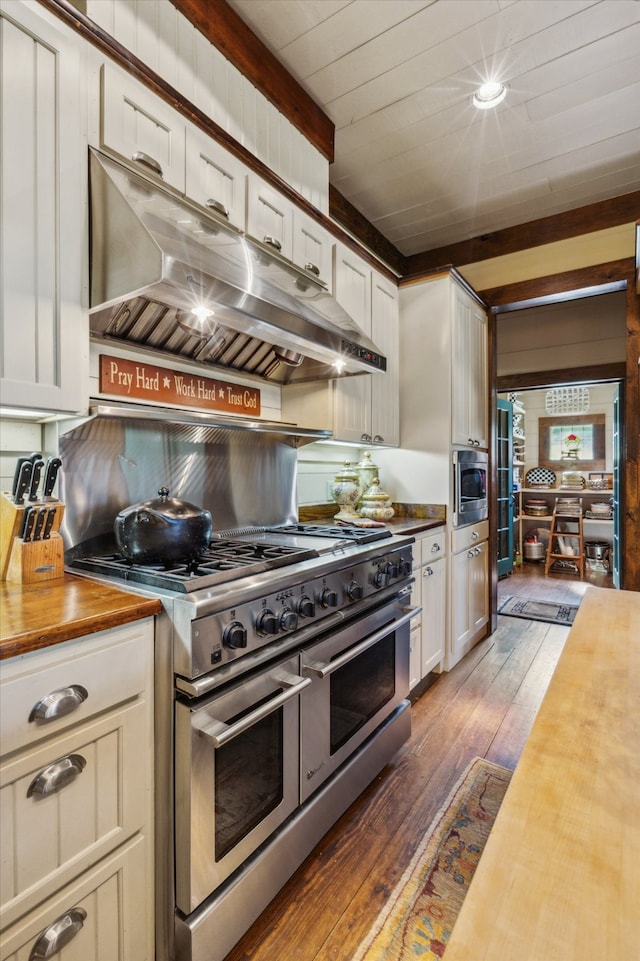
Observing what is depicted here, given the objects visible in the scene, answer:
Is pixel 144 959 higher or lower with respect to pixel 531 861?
lower

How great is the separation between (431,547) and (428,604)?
33 centimetres

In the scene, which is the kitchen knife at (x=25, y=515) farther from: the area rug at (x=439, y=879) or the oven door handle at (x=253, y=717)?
the area rug at (x=439, y=879)

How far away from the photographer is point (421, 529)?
2.58 m

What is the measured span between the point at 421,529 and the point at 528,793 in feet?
6.41

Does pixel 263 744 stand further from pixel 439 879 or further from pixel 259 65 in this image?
pixel 259 65

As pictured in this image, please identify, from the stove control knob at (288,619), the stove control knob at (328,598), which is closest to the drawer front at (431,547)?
the stove control knob at (328,598)

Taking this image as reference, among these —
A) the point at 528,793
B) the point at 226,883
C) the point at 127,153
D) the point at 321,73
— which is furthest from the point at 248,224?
the point at 226,883

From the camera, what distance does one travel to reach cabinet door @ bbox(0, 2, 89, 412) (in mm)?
1152

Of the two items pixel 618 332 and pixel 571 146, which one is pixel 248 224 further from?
pixel 618 332

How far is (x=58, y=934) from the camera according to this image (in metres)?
0.94

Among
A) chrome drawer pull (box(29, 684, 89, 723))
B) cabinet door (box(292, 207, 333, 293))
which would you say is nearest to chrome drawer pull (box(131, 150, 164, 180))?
cabinet door (box(292, 207, 333, 293))

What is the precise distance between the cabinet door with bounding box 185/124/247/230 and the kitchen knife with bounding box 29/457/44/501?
→ 1034mm

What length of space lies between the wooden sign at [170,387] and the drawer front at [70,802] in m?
1.10

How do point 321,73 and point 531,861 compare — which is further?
point 321,73
